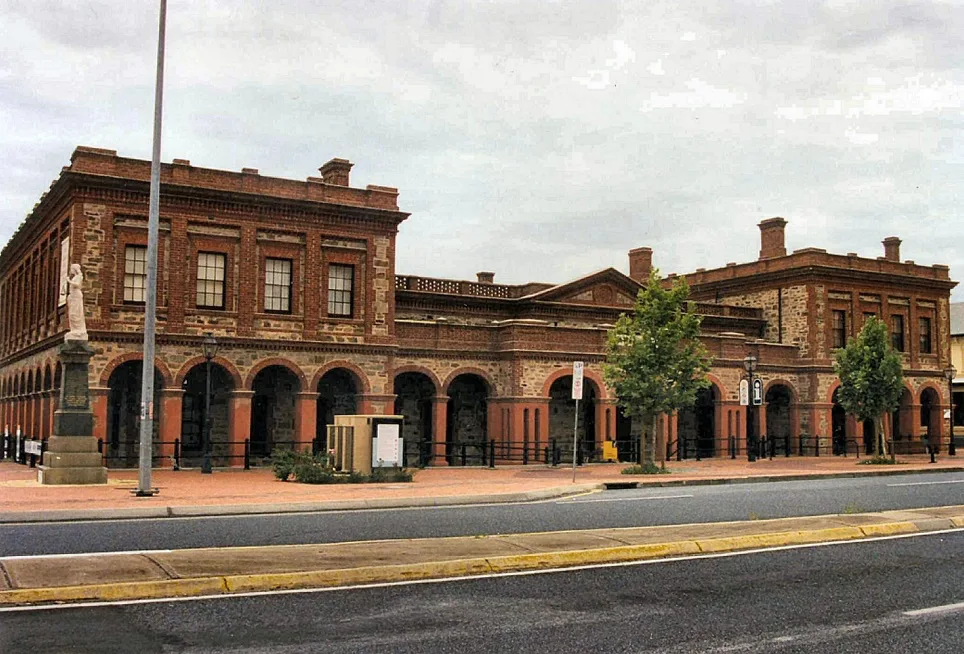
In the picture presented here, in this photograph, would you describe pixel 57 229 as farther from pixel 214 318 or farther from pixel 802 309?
pixel 802 309

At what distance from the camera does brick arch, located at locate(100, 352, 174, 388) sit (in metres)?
30.1

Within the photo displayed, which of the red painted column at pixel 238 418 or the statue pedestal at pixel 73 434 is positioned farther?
the red painted column at pixel 238 418

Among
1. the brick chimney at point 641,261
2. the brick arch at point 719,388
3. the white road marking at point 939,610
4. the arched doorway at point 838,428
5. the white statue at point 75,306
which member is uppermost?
the brick chimney at point 641,261

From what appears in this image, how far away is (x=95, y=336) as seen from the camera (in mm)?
29953

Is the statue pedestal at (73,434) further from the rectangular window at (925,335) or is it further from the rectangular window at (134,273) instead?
the rectangular window at (925,335)

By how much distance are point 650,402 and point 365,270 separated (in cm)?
1091

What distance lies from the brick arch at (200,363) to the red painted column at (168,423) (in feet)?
1.16

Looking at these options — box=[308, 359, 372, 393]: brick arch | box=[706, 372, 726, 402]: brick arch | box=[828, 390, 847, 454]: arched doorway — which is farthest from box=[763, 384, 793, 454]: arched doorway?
box=[308, 359, 372, 393]: brick arch

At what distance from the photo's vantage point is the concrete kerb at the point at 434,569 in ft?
28.3

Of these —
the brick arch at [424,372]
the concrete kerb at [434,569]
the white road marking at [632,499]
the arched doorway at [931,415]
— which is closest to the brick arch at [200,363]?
the brick arch at [424,372]

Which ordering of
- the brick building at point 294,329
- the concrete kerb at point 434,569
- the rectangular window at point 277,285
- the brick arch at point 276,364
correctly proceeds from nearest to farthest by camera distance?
1. the concrete kerb at point 434,569
2. the brick building at point 294,329
3. the brick arch at point 276,364
4. the rectangular window at point 277,285

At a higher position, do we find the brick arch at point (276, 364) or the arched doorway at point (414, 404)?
the brick arch at point (276, 364)

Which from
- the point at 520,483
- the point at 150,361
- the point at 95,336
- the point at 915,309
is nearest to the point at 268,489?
the point at 150,361

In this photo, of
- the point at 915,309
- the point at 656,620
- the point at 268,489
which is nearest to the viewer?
the point at 656,620
